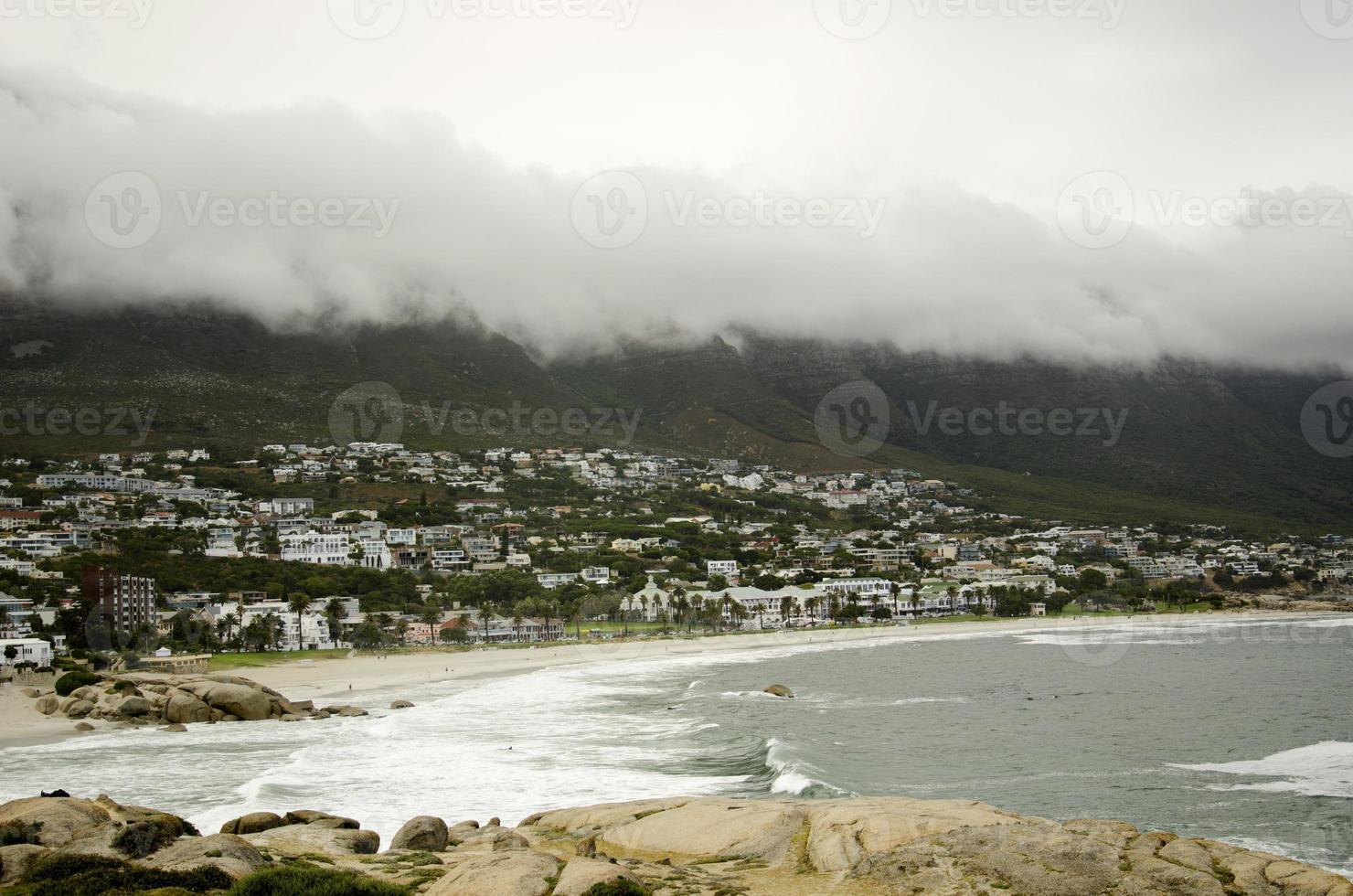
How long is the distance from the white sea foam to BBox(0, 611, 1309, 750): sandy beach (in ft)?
133

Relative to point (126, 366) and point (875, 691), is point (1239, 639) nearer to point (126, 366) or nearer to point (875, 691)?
point (875, 691)

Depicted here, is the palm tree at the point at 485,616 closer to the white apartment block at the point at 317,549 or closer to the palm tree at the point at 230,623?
the white apartment block at the point at 317,549

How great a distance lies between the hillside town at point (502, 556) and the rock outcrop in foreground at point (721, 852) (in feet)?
157

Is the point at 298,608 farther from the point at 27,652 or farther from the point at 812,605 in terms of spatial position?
the point at 812,605

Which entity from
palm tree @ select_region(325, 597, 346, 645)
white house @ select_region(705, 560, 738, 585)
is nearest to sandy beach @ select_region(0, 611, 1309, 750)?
palm tree @ select_region(325, 597, 346, 645)

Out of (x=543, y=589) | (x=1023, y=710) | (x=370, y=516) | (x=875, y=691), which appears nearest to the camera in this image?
(x=1023, y=710)

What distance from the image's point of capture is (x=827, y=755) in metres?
31.0

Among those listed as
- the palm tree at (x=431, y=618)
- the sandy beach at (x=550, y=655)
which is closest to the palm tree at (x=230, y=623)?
the sandy beach at (x=550, y=655)

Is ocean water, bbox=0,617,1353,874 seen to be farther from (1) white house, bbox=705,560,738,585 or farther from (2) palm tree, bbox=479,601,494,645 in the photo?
(1) white house, bbox=705,560,738,585

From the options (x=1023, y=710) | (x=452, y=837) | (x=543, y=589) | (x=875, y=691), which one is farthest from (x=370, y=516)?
(x=452, y=837)

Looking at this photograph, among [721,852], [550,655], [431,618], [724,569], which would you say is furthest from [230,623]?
[721,852]

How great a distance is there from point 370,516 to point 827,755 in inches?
4169

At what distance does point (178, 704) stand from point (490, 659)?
34.9 m

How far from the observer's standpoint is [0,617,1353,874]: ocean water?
24.1m
